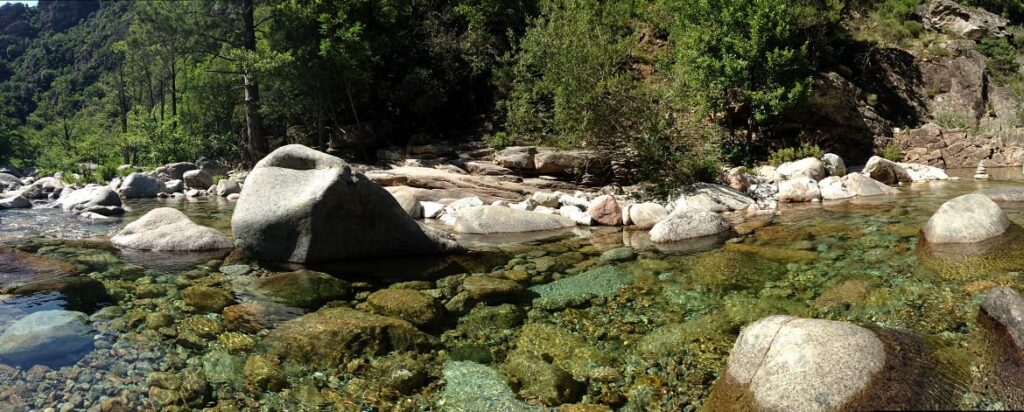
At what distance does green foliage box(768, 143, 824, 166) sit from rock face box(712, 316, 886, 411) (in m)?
18.8

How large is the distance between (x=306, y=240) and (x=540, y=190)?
10.6 m

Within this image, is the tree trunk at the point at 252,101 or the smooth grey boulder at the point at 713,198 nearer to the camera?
the smooth grey boulder at the point at 713,198

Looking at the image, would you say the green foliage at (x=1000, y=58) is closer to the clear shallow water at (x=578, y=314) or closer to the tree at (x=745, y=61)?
the tree at (x=745, y=61)

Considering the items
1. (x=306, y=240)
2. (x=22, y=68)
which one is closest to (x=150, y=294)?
(x=306, y=240)

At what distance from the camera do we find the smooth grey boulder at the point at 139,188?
2102 centimetres

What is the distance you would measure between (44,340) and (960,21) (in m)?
40.5

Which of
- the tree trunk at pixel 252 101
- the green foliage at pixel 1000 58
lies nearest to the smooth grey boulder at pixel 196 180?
the tree trunk at pixel 252 101

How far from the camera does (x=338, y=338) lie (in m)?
5.68

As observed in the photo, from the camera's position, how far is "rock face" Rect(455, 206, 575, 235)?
12.8 m

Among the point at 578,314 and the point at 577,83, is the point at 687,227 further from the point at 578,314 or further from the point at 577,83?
the point at 577,83

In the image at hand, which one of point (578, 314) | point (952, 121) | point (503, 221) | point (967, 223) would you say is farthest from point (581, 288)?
point (952, 121)

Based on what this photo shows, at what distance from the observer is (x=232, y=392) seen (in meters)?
4.88

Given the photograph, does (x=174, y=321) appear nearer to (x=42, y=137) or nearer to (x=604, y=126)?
(x=604, y=126)

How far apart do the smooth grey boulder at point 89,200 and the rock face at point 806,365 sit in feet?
57.7
